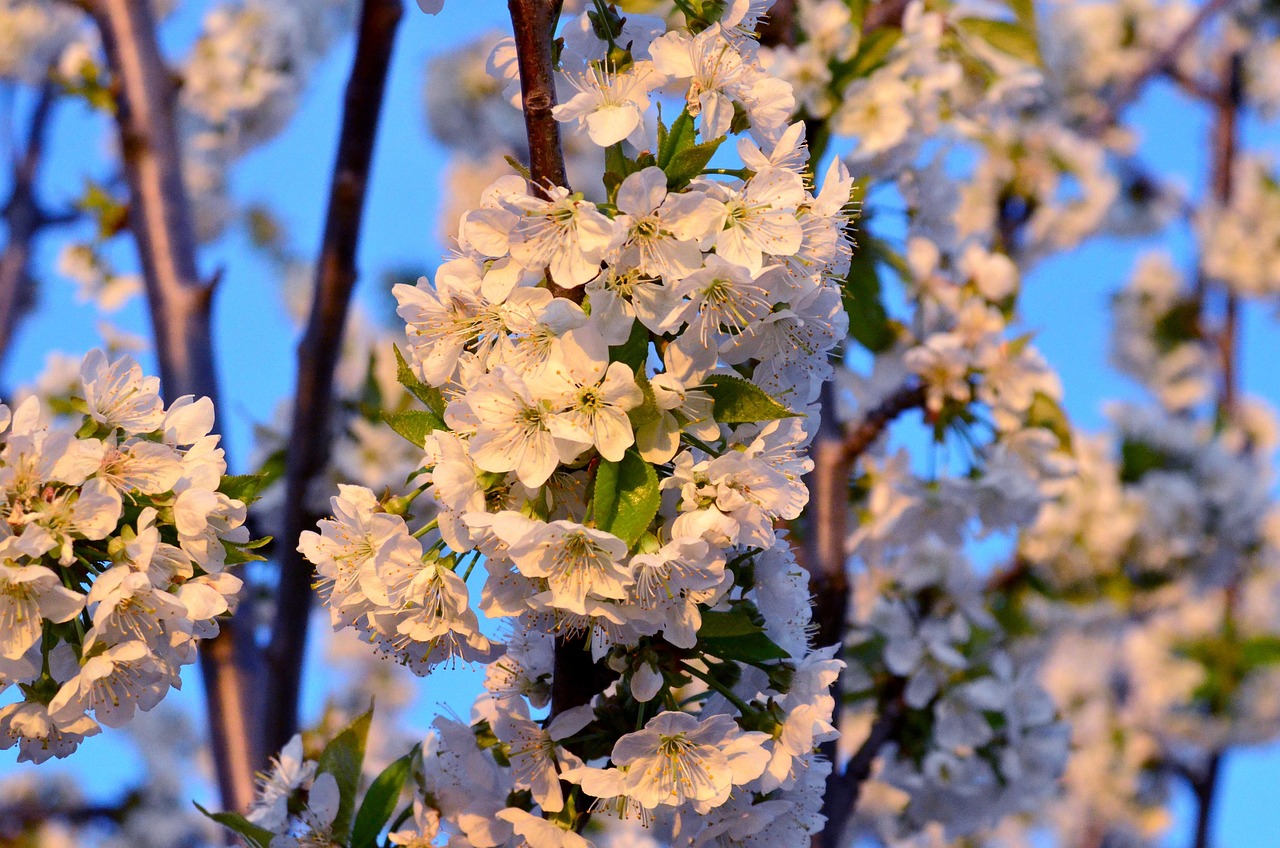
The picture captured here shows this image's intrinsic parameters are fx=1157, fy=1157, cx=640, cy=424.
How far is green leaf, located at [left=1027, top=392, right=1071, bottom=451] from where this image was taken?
248 centimetres

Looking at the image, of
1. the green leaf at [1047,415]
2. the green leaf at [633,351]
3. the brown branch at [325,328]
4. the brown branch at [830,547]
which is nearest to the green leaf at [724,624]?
the green leaf at [633,351]

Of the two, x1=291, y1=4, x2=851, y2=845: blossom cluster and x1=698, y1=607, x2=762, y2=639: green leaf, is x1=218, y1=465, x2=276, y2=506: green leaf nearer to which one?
x1=291, y1=4, x2=851, y2=845: blossom cluster

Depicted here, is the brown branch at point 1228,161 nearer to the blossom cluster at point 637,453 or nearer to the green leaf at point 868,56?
the green leaf at point 868,56

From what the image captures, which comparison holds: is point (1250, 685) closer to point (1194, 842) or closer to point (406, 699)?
point (1194, 842)

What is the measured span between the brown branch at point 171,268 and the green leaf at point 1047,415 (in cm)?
179

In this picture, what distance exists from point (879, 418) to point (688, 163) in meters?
1.46

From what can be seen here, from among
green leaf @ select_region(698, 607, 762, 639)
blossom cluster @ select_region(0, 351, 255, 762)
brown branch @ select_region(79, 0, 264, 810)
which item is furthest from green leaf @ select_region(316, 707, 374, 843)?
brown branch @ select_region(79, 0, 264, 810)

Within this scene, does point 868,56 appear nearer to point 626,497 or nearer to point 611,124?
point 611,124

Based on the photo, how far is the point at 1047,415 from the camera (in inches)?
98.0

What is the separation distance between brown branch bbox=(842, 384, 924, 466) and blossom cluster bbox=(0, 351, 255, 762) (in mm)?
1540

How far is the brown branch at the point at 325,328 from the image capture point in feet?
7.38

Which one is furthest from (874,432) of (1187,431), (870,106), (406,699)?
(406,699)

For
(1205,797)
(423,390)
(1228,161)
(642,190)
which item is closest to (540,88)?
(642,190)

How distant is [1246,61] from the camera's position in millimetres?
6543
